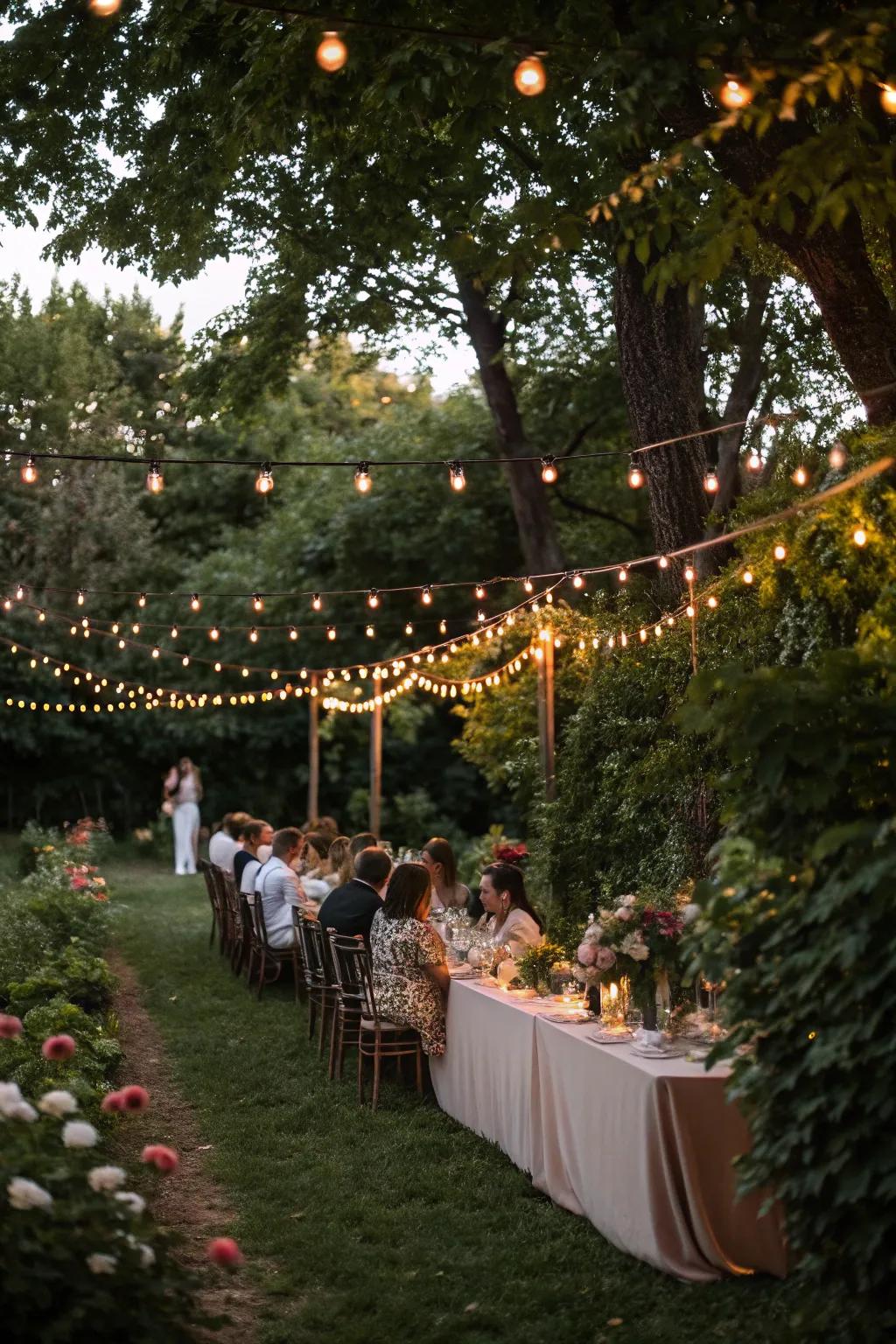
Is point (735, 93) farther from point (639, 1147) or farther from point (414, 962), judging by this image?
point (414, 962)

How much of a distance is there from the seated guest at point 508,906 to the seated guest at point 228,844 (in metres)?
5.44

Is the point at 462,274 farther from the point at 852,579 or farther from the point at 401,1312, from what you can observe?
the point at 401,1312

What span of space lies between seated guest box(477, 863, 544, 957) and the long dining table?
1.48 metres

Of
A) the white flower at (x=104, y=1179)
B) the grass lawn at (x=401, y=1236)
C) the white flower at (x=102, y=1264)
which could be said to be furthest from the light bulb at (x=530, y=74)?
the grass lawn at (x=401, y=1236)

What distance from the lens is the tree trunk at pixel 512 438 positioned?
14.6 m

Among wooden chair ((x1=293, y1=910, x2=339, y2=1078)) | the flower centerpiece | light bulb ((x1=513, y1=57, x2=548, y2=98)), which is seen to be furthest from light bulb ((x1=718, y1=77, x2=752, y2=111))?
wooden chair ((x1=293, y1=910, x2=339, y2=1078))

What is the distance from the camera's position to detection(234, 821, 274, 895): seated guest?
11.1 metres

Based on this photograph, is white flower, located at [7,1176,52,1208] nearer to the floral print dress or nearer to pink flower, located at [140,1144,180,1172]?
pink flower, located at [140,1144,180,1172]

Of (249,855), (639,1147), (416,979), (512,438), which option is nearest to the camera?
(639,1147)

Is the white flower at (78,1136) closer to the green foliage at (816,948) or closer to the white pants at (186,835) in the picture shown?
the green foliage at (816,948)

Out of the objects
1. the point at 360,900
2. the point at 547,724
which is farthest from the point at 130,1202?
the point at 547,724

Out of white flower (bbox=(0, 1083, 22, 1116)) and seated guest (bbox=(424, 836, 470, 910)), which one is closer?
white flower (bbox=(0, 1083, 22, 1116))

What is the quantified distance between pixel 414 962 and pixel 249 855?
14.8 ft

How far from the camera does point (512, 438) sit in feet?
48.4
